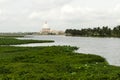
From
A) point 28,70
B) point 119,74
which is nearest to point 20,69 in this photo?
point 28,70

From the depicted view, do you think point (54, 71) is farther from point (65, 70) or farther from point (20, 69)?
point (20, 69)

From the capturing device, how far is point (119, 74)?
2261 centimetres

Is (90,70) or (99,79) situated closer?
(99,79)

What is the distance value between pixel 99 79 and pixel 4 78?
7142mm

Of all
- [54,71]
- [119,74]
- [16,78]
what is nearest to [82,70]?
[54,71]

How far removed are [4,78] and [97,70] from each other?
822 centimetres

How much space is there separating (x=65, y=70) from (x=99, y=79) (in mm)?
4769

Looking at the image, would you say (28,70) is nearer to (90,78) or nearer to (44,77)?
(44,77)

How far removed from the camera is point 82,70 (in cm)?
2588

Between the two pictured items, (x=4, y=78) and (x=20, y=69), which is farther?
(x=20, y=69)

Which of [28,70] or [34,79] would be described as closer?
[34,79]

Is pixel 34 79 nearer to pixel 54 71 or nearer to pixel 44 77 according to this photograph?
pixel 44 77

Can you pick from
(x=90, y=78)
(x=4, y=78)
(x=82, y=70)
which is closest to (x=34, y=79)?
(x=4, y=78)

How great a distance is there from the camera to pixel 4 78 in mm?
22031
